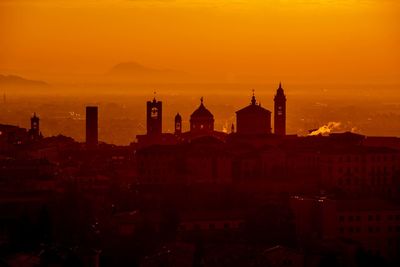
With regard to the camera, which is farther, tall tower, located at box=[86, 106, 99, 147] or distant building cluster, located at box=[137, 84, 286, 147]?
tall tower, located at box=[86, 106, 99, 147]

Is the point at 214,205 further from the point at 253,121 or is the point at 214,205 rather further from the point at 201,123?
the point at 201,123

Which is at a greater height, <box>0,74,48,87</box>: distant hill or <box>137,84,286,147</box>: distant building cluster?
<box>0,74,48,87</box>: distant hill

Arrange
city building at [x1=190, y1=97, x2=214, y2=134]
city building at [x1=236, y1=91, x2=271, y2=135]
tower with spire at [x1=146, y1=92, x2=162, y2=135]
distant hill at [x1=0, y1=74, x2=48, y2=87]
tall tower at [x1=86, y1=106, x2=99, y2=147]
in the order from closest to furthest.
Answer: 1. city building at [x1=236, y1=91, x2=271, y2=135]
2. city building at [x1=190, y1=97, x2=214, y2=134]
3. tower with spire at [x1=146, y1=92, x2=162, y2=135]
4. tall tower at [x1=86, y1=106, x2=99, y2=147]
5. distant hill at [x1=0, y1=74, x2=48, y2=87]

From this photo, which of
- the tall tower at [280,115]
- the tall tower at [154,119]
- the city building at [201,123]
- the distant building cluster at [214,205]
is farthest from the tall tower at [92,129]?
the distant building cluster at [214,205]

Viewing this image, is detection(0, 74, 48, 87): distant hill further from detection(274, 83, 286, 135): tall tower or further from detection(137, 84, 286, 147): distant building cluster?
detection(274, 83, 286, 135): tall tower

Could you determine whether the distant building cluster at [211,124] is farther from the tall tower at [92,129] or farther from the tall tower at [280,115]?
the tall tower at [92,129]

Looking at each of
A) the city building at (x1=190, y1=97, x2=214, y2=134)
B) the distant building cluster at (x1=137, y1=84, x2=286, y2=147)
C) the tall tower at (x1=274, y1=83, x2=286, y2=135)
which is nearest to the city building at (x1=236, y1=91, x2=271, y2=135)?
the distant building cluster at (x1=137, y1=84, x2=286, y2=147)

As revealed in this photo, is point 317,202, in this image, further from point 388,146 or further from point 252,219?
point 388,146

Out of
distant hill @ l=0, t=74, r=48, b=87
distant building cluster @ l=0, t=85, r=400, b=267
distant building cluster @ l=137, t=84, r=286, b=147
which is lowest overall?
distant building cluster @ l=0, t=85, r=400, b=267
